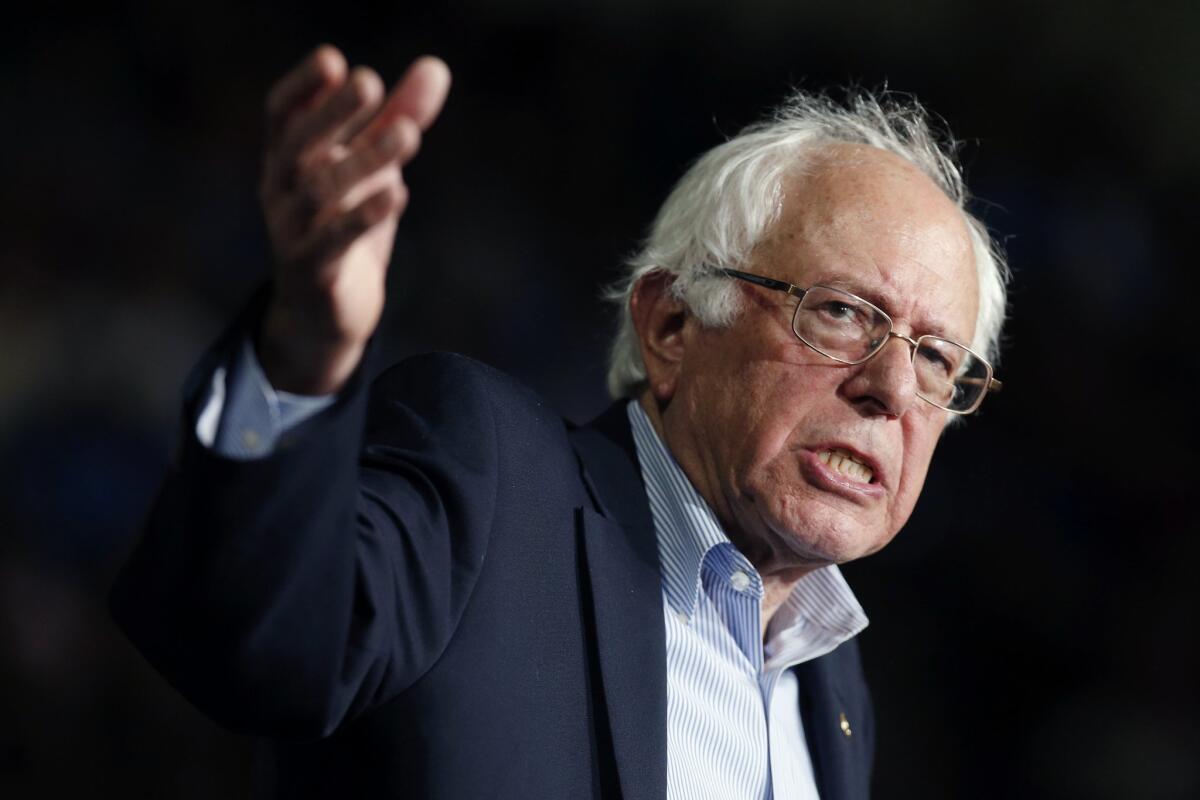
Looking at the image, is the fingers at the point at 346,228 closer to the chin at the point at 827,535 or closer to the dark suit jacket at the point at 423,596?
the dark suit jacket at the point at 423,596

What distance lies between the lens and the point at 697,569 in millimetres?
1677

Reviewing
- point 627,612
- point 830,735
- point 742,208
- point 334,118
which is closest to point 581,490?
point 627,612

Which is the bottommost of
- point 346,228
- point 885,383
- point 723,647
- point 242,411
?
point 723,647

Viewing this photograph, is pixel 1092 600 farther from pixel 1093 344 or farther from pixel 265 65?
pixel 265 65

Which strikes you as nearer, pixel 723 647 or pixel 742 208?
pixel 723 647

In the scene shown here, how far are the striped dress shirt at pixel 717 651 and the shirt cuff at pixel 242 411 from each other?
773 mm

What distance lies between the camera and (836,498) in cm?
168

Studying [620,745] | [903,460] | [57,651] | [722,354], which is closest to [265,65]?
[57,651]

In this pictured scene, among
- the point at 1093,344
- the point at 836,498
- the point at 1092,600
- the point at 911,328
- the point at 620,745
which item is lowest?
the point at 1092,600

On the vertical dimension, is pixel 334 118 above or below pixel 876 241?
above

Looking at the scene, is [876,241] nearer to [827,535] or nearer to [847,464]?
[847,464]

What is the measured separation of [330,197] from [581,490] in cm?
75

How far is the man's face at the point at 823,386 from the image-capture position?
1.69 m

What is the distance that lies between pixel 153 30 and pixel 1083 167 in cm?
264
